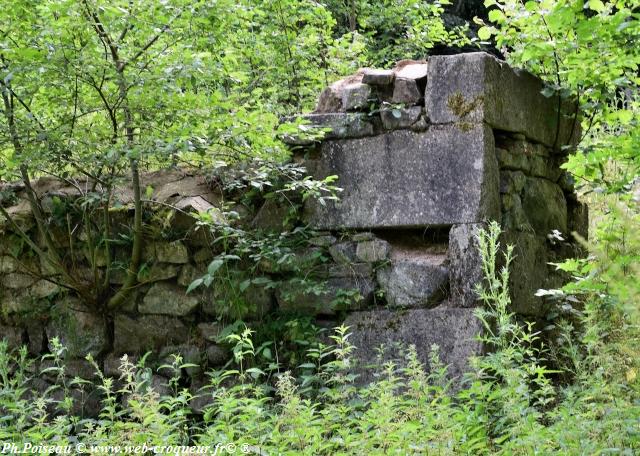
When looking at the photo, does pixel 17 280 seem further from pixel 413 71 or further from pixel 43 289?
pixel 413 71

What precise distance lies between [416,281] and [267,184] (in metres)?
0.97

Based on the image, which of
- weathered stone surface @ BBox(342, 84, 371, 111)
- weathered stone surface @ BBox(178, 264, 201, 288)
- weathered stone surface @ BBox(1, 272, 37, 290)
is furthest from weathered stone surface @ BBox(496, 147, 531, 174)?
weathered stone surface @ BBox(1, 272, 37, 290)

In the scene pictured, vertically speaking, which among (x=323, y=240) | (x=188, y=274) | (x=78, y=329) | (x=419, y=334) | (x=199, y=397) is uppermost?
(x=323, y=240)

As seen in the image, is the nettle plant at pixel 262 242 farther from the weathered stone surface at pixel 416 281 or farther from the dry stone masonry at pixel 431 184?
the weathered stone surface at pixel 416 281

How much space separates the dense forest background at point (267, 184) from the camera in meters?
3.07

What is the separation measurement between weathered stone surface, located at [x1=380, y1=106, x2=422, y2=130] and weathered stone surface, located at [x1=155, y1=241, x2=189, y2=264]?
4.40 feet

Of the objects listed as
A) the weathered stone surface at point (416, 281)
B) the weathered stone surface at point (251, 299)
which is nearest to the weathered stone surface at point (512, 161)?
the weathered stone surface at point (416, 281)

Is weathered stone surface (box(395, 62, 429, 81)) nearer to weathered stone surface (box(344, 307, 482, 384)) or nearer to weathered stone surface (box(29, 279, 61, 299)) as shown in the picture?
weathered stone surface (box(344, 307, 482, 384))

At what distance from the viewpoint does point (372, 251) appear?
4.48 metres

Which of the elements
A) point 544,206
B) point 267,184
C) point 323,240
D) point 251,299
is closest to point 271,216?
point 267,184

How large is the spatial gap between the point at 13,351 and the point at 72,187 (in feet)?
→ 3.45

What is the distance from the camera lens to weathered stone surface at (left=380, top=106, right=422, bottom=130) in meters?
4.45

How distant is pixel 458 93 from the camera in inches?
172

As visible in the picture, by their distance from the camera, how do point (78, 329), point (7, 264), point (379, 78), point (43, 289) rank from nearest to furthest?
point (379, 78)
point (78, 329)
point (43, 289)
point (7, 264)
